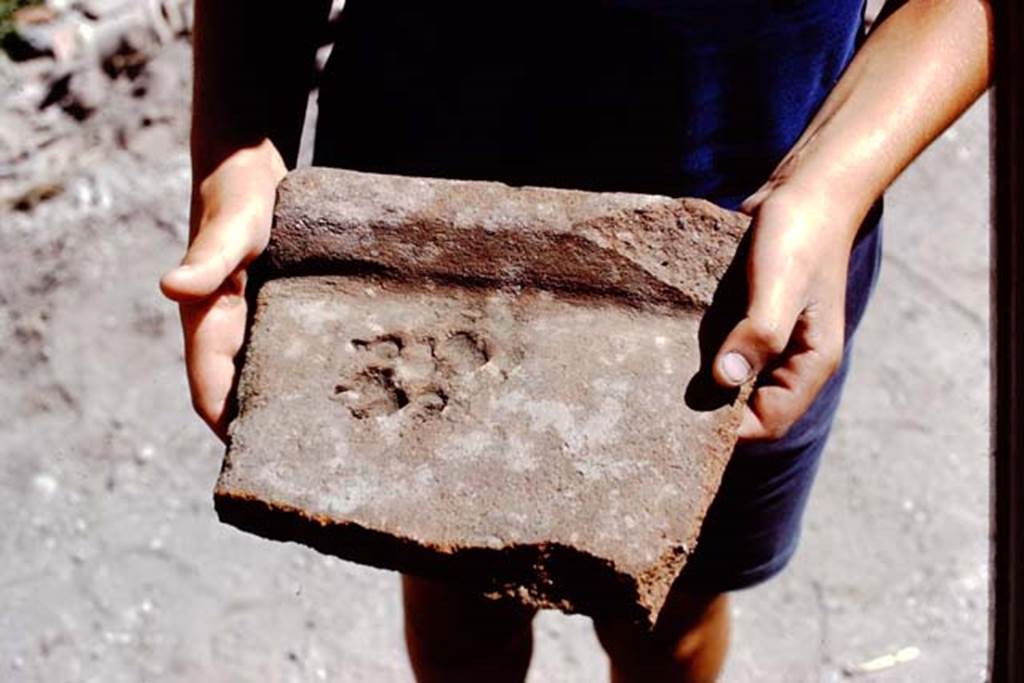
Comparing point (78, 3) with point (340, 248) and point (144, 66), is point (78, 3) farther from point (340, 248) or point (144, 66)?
point (340, 248)

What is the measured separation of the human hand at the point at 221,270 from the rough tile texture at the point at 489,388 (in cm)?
3

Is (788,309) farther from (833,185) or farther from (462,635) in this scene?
(462,635)

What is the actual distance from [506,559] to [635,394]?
0.67ft

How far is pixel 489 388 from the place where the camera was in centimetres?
129

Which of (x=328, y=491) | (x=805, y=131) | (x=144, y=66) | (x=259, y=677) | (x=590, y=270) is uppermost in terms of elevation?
(x=805, y=131)

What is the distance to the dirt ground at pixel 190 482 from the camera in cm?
230

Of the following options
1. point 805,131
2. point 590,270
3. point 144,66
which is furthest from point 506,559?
point 144,66

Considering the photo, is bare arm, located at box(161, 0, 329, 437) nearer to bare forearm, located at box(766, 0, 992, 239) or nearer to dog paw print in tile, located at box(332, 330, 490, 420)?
dog paw print in tile, located at box(332, 330, 490, 420)

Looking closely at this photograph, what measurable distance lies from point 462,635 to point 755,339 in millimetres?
743

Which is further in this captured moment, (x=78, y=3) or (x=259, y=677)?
(x=78, y=3)

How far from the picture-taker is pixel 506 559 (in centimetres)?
117

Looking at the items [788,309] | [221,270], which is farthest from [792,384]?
[221,270]

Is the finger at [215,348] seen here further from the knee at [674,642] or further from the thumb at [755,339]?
the knee at [674,642]

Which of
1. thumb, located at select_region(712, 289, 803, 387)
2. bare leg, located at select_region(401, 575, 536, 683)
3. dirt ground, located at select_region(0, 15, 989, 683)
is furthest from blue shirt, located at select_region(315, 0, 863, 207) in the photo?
dirt ground, located at select_region(0, 15, 989, 683)
